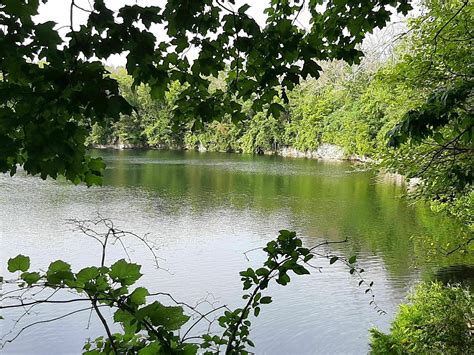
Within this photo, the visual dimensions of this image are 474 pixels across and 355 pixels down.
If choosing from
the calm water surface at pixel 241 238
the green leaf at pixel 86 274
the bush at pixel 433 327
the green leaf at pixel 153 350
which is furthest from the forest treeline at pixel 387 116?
the calm water surface at pixel 241 238

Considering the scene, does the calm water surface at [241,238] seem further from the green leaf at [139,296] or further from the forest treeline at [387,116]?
the green leaf at [139,296]

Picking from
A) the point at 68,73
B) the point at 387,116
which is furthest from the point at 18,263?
the point at 387,116

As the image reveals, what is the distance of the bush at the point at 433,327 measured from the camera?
5.15 metres

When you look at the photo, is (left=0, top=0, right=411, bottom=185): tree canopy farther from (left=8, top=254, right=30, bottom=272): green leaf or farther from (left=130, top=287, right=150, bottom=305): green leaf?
(left=130, top=287, right=150, bottom=305): green leaf

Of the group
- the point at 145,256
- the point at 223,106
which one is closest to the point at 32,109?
the point at 223,106

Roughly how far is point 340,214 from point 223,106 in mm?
15851

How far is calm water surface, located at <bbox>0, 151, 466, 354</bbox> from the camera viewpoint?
27.9 ft

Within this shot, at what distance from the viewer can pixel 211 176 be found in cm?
2858

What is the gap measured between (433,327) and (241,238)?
910 centimetres

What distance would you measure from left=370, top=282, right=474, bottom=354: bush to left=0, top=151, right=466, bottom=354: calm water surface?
5.05ft

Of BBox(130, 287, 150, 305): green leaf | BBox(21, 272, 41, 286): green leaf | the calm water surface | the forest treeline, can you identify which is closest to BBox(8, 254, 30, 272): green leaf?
BBox(21, 272, 41, 286): green leaf

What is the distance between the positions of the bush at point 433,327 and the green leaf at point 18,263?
15.7 feet

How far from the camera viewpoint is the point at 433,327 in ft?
17.7

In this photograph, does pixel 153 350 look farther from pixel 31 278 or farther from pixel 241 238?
pixel 241 238
